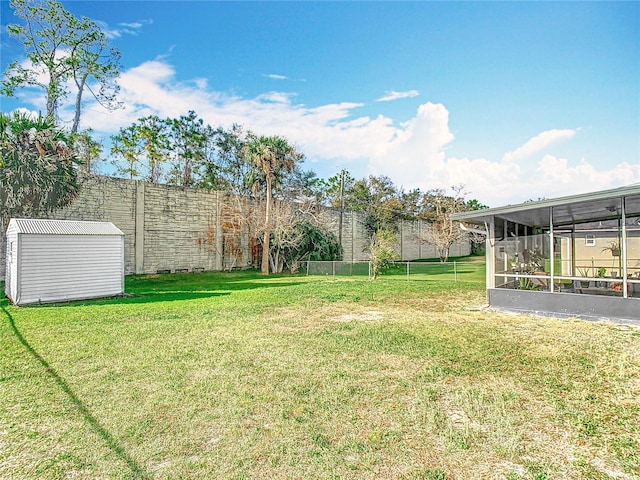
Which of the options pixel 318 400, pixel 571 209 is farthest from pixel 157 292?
pixel 571 209

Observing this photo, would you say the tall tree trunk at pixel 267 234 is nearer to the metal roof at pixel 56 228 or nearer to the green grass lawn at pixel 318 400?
the metal roof at pixel 56 228

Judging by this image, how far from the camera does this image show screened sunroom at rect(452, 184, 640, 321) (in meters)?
7.16

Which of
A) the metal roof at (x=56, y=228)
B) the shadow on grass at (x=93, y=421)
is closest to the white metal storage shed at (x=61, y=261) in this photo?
the metal roof at (x=56, y=228)

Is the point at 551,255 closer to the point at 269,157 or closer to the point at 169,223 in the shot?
the point at 269,157

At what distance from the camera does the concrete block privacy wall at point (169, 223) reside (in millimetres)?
14516

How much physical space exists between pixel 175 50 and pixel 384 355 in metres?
16.2

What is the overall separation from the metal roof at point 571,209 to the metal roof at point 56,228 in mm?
9566

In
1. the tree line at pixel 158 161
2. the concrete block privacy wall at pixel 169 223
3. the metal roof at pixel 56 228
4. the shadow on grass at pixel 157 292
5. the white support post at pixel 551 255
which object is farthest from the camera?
the concrete block privacy wall at pixel 169 223

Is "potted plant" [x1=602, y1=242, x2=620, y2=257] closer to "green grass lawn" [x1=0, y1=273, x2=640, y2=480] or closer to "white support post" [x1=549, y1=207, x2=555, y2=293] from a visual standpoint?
"white support post" [x1=549, y1=207, x2=555, y2=293]

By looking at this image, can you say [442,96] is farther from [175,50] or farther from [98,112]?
[98,112]

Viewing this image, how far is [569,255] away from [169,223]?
14910 millimetres

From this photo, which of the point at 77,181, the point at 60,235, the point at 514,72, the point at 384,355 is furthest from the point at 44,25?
the point at 384,355

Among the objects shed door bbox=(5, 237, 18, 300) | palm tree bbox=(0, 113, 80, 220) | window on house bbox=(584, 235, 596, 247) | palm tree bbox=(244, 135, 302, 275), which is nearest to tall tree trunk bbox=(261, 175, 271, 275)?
palm tree bbox=(244, 135, 302, 275)

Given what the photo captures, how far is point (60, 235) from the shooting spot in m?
9.59
